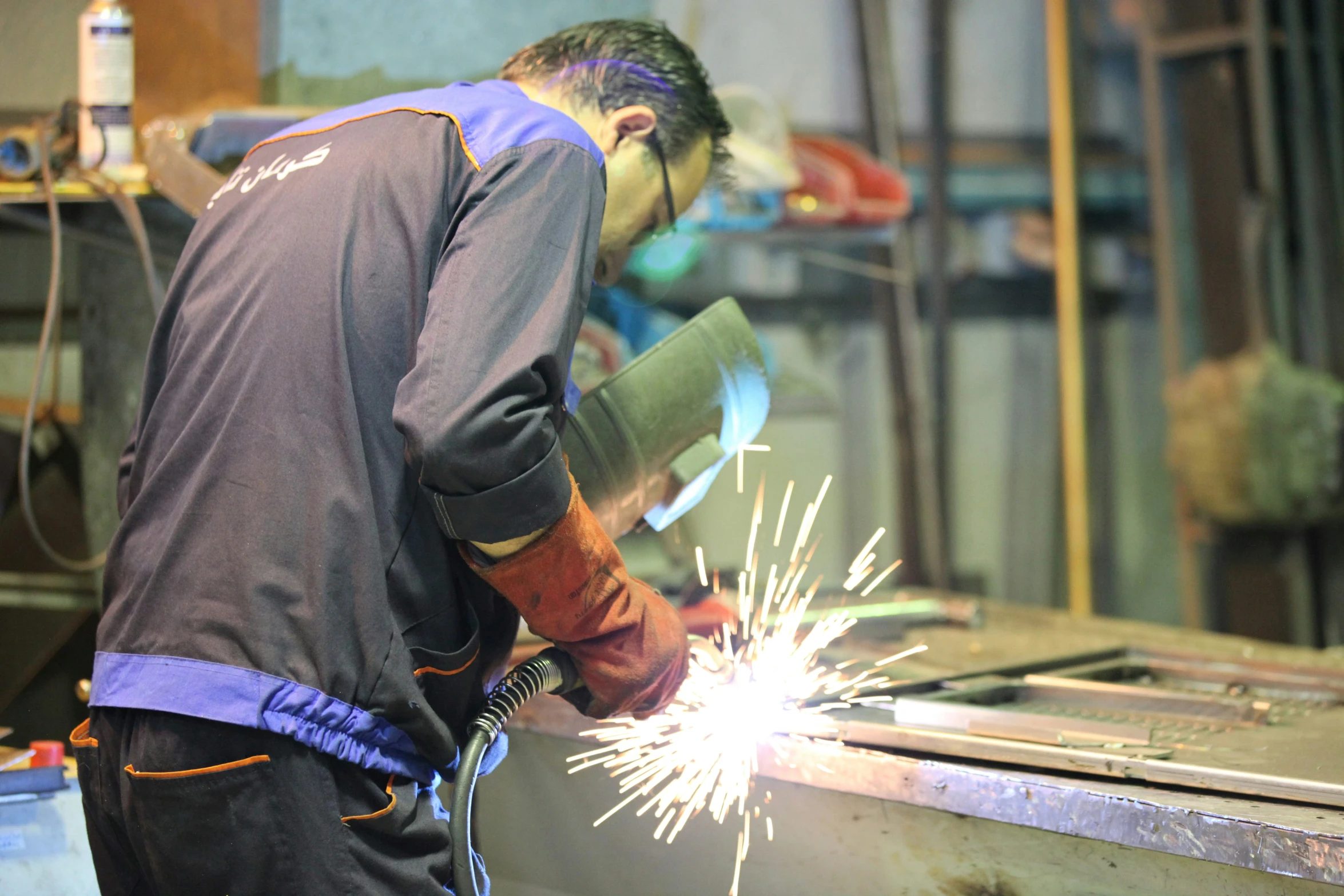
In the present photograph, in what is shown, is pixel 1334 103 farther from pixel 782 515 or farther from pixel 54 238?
pixel 54 238

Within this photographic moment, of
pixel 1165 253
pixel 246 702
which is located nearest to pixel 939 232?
pixel 1165 253

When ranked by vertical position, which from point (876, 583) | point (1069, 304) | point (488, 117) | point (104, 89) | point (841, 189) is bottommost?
point (876, 583)

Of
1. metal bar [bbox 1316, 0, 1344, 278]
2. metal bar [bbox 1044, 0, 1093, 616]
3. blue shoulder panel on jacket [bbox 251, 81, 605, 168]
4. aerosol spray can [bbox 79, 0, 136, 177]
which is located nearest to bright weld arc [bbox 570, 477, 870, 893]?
blue shoulder panel on jacket [bbox 251, 81, 605, 168]

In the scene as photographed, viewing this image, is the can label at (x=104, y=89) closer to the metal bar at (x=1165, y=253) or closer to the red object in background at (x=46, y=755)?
A: the red object in background at (x=46, y=755)

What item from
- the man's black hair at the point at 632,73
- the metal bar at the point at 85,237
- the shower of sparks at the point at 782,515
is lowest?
the shower of sparks at the point at 782,515

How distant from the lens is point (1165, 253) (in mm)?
4168

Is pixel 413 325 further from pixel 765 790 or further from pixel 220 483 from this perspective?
pixel 765 790

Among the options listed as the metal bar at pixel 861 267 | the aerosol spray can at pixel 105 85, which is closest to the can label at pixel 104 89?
the aerosol spray can at pixel 105 85

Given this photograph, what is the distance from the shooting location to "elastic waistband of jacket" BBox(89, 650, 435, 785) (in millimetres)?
1113

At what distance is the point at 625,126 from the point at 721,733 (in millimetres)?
807

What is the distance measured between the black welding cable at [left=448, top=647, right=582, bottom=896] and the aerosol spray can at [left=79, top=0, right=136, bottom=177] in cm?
118

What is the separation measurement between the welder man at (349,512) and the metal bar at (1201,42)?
346cm

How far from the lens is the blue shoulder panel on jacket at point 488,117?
120 centimetres

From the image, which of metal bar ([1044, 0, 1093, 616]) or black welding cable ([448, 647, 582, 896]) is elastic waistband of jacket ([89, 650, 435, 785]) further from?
metal bar ([1044, 0, 1093, 616])
